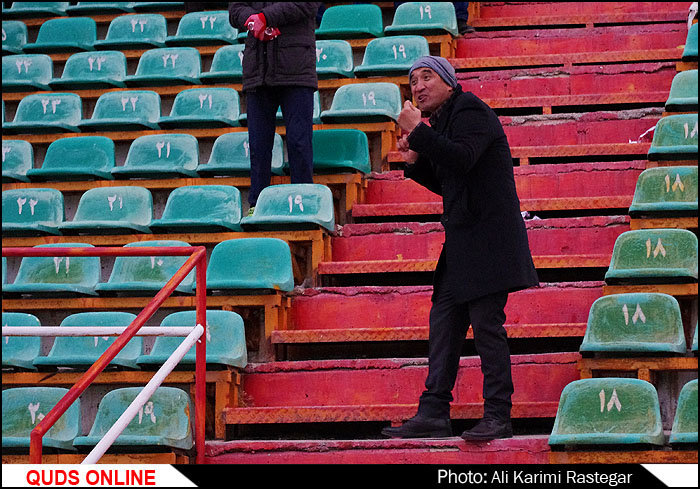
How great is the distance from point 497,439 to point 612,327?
0.51m

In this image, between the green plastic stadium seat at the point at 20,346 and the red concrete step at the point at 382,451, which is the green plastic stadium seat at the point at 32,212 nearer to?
the green plastic stadium seat at the point at 20,346

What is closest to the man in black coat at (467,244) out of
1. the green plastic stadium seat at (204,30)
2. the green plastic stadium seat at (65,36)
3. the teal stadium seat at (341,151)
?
the teal stadium seat at (341,151)

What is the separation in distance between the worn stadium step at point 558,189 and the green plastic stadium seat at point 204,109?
0.97 metres

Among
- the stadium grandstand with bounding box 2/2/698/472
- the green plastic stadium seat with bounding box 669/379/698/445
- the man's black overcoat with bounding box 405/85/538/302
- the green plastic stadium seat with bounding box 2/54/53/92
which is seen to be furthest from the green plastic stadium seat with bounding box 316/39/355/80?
the green plastic stadium seat with bounding box 669/379/698/445

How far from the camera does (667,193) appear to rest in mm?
3535

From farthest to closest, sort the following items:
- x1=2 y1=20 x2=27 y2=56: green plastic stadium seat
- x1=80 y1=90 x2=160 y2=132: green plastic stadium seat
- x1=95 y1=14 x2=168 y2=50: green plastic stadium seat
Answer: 1. x1=2 y1=20 x2=27 y2=56: green plastic stadium seat
2. x1=95 y1=14 x2=168 y2=50: green plastic stadium seat
3. x1=80 y1=90 x2=160 y2=132: green plastic stadium seat

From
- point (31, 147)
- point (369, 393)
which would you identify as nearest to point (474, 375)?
point (369, 393)

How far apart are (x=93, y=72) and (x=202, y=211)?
1.73m

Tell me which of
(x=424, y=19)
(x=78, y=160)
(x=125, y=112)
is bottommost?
(x=78, y=160)

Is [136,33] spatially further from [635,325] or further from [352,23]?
[635,325]

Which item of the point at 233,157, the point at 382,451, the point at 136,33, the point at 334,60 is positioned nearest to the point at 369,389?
the point at 382,451

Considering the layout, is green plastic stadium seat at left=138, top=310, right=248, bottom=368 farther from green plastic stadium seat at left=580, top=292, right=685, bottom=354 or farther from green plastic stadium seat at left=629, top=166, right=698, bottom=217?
green plastic stadium seat at left=629, top=166, right=698, bottom=217

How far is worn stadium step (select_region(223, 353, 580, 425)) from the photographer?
9.95 ft

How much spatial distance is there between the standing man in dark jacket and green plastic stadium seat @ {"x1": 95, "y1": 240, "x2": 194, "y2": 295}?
0.51 meters
